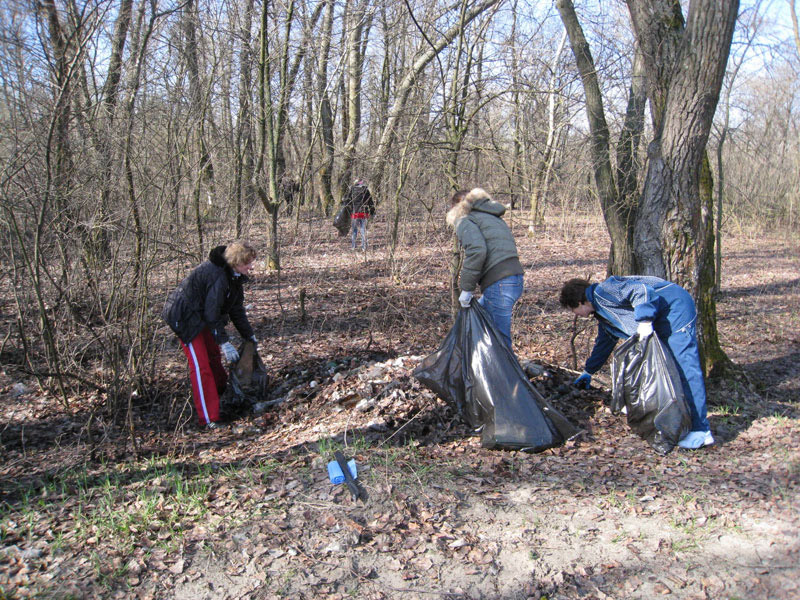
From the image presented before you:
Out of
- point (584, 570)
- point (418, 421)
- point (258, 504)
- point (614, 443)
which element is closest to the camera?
point (584, 570)

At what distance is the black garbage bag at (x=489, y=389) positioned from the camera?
3521 millimetres

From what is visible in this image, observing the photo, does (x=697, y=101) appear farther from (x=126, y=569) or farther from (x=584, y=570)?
(x=126, y=569)

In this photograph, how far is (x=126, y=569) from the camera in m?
2.44

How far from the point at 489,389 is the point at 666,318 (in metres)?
1.25

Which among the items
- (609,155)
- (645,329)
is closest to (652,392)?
(645,329)

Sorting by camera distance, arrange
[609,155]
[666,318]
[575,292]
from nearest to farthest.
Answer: [666,318]
[575,292]
[609,155]

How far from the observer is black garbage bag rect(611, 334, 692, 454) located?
3375mm

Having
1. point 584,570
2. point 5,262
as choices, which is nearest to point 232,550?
point 584,570

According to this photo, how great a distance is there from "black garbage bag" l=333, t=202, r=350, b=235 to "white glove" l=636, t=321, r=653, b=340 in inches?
274

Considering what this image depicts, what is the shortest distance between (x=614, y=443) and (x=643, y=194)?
207 cm

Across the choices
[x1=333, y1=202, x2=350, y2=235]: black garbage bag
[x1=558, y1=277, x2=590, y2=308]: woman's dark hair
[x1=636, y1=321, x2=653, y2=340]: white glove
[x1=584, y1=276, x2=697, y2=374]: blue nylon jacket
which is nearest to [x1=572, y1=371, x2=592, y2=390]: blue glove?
[x1=584, y1=276, x2=697, y2=374]: blue nylon jacket

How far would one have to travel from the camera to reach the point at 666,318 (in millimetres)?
3582

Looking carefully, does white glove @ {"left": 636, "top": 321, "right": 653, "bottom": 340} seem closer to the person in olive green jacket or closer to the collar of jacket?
the person in olive green jacket

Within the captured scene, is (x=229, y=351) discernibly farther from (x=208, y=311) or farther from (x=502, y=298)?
(x=502, y=298)
